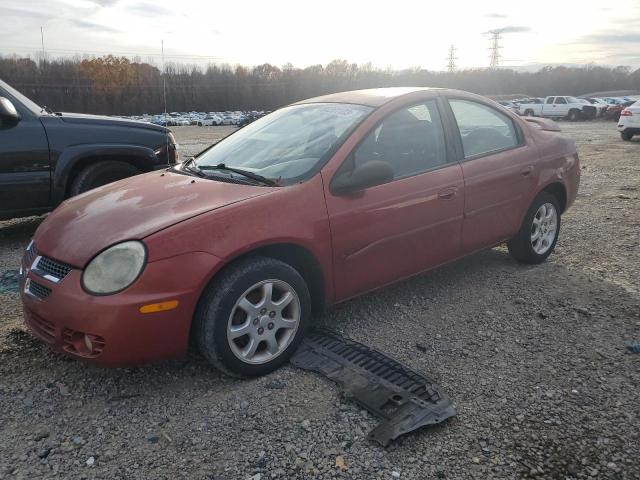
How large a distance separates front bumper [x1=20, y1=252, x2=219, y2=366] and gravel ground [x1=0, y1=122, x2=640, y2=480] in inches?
12.7

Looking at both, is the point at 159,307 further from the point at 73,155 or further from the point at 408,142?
the point at 73,155

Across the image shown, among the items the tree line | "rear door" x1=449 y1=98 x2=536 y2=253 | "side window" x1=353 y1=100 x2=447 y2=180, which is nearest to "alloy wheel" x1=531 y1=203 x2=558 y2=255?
"rear door" x1=449 y1=98 x2=536 y2=253

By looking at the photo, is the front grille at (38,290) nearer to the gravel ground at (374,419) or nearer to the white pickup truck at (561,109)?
the gravel ground at (374,419)

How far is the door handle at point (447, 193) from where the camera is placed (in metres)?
3.81

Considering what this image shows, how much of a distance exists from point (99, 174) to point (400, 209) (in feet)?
12.2

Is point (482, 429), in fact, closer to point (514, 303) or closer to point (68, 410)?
point (514, 303)

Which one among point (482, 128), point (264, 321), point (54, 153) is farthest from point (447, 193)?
point (54, 153)

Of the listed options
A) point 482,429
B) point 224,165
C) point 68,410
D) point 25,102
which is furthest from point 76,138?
point 482,429

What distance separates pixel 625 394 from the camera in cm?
290

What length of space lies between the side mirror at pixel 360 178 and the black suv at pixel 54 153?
139 inches

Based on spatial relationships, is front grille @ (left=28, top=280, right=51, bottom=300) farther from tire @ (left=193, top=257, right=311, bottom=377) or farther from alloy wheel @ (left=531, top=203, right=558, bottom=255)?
alloy wheel @ (left=531, top=203, right=558, bottom=255)

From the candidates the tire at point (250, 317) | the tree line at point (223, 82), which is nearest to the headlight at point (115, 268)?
the tire at point (250, 317)

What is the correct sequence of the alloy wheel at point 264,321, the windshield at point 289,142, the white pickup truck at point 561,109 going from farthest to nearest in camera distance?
1. the white pickup truck at point 561,109
2. the windshield at point 289,142
3. the alloy wheel at point 264,321

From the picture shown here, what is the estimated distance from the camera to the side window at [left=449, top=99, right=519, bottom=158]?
4.16m
